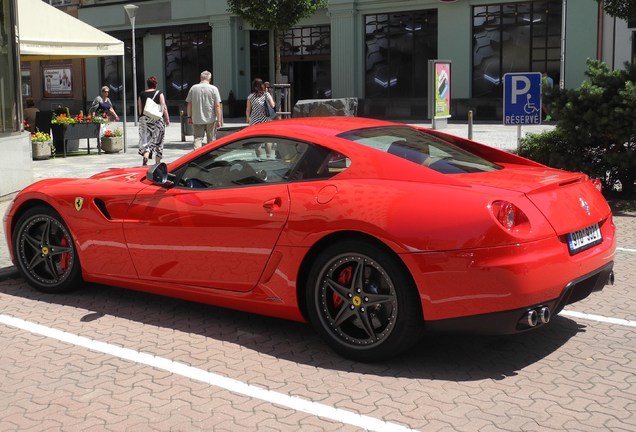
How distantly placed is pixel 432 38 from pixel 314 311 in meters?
29.9

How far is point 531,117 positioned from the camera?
11625mm

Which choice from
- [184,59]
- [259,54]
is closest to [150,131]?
[259,54]

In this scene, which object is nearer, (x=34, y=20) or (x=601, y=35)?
(x=34, y=20)

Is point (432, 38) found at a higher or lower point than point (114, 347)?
higher

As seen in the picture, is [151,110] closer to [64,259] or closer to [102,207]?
[64,259]

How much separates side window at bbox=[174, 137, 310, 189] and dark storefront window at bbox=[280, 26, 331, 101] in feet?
104

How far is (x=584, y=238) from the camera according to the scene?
189 inches

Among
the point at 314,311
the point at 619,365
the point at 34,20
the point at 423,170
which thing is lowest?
the point at 619,365

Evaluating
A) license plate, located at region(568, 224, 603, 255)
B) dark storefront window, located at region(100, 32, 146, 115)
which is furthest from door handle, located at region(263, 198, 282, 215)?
dark storefront window, located at region(100, 32, 146, 115)

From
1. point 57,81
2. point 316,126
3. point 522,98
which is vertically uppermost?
point 57,81

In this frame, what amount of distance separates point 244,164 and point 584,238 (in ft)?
7.19

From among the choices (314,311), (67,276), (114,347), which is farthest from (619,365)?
(67,276)

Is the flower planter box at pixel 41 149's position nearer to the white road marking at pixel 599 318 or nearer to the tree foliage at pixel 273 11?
the tree foliage at pixel 273 11

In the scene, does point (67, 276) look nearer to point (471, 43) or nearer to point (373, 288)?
point (373, 288)
